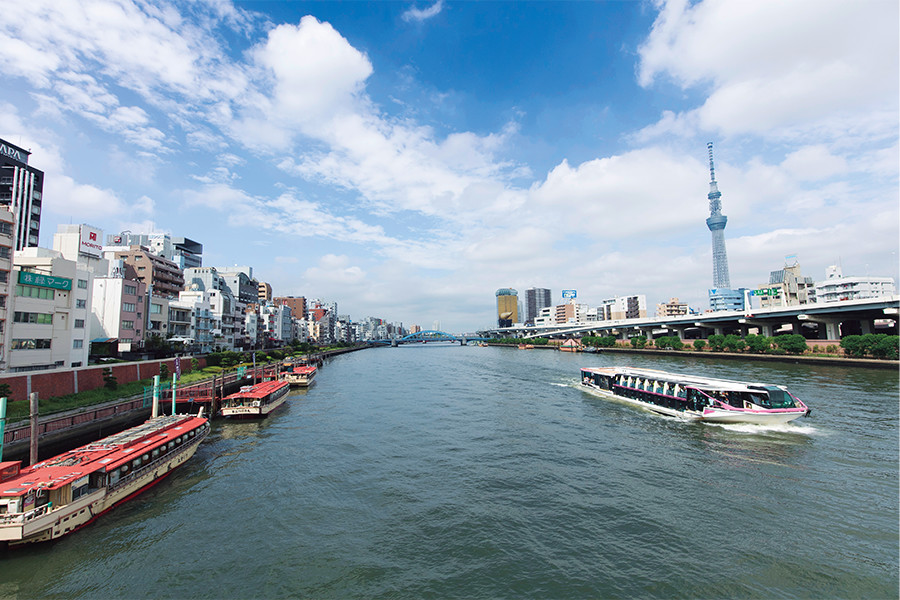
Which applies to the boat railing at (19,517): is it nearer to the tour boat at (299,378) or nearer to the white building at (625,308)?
the tour boat at (299,378)

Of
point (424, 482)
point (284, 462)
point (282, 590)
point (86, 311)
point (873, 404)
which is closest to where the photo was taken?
point (282, 590)

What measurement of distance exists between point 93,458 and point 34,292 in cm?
2327

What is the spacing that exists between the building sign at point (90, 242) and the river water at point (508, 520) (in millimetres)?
36527

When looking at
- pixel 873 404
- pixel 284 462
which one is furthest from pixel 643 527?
pixel 873 404

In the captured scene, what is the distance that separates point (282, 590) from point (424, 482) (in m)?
7.24

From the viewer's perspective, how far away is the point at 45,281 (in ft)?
101

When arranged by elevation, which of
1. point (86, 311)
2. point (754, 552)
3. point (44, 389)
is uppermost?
point (86, 311)

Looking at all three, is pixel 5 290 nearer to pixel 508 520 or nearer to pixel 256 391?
pixel 256 391

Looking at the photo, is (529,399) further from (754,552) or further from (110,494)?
(110,494)

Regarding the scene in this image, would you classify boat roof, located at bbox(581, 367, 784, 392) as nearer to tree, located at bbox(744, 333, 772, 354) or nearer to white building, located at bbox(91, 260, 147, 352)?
tree, located at bbox(744, 333, 772, 354)

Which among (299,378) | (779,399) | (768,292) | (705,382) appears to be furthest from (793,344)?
(768,292)

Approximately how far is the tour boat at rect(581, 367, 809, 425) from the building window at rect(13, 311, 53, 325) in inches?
1800

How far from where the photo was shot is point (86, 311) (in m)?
34.3

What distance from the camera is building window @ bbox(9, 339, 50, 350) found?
28.6 meters
